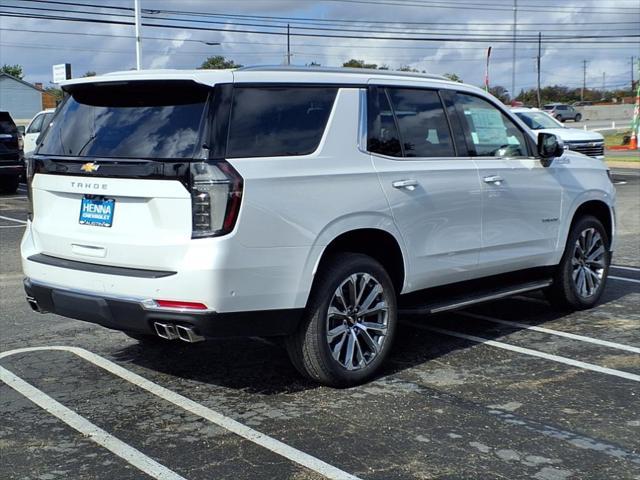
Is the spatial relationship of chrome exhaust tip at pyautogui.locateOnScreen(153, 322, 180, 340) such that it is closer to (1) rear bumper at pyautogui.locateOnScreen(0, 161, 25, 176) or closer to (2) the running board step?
(2) the running board step

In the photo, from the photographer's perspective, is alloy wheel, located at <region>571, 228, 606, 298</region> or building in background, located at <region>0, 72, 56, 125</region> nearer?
alloy wheel, located at <region>571, 228, 606, 298</region>

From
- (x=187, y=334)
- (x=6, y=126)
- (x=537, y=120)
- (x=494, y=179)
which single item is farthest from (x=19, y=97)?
(x=187, y=334)

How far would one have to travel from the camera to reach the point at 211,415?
15.2 ft

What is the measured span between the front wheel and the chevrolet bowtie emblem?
4.76 ft

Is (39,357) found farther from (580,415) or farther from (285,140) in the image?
(580,415)

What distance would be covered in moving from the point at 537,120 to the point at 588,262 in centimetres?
1436

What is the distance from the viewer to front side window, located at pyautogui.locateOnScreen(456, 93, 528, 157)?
6047mm

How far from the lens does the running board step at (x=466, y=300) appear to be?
5.57 metres

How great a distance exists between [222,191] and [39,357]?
2.35 meters

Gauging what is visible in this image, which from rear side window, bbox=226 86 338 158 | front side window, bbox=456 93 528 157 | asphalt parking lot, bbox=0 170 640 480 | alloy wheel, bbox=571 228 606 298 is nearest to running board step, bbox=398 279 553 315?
asphalt parking lot, bbox=0 170 640 480

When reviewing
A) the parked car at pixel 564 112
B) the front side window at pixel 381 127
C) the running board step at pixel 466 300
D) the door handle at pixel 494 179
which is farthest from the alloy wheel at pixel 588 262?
the parked car at pixel 564 112

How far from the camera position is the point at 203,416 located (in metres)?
4.62

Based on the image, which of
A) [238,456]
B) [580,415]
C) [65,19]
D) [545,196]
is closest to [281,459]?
[238,456]

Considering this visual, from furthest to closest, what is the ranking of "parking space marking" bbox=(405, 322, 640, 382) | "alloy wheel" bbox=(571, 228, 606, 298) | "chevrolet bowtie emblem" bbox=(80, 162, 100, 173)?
"alloy wheel" bbox=(571, 228, 606, 298) → "parking space marking" bbox=(405, 322, 640, 382) → "chevrolet bowtie emblem" bbox=(80, 162, 100, 173)
